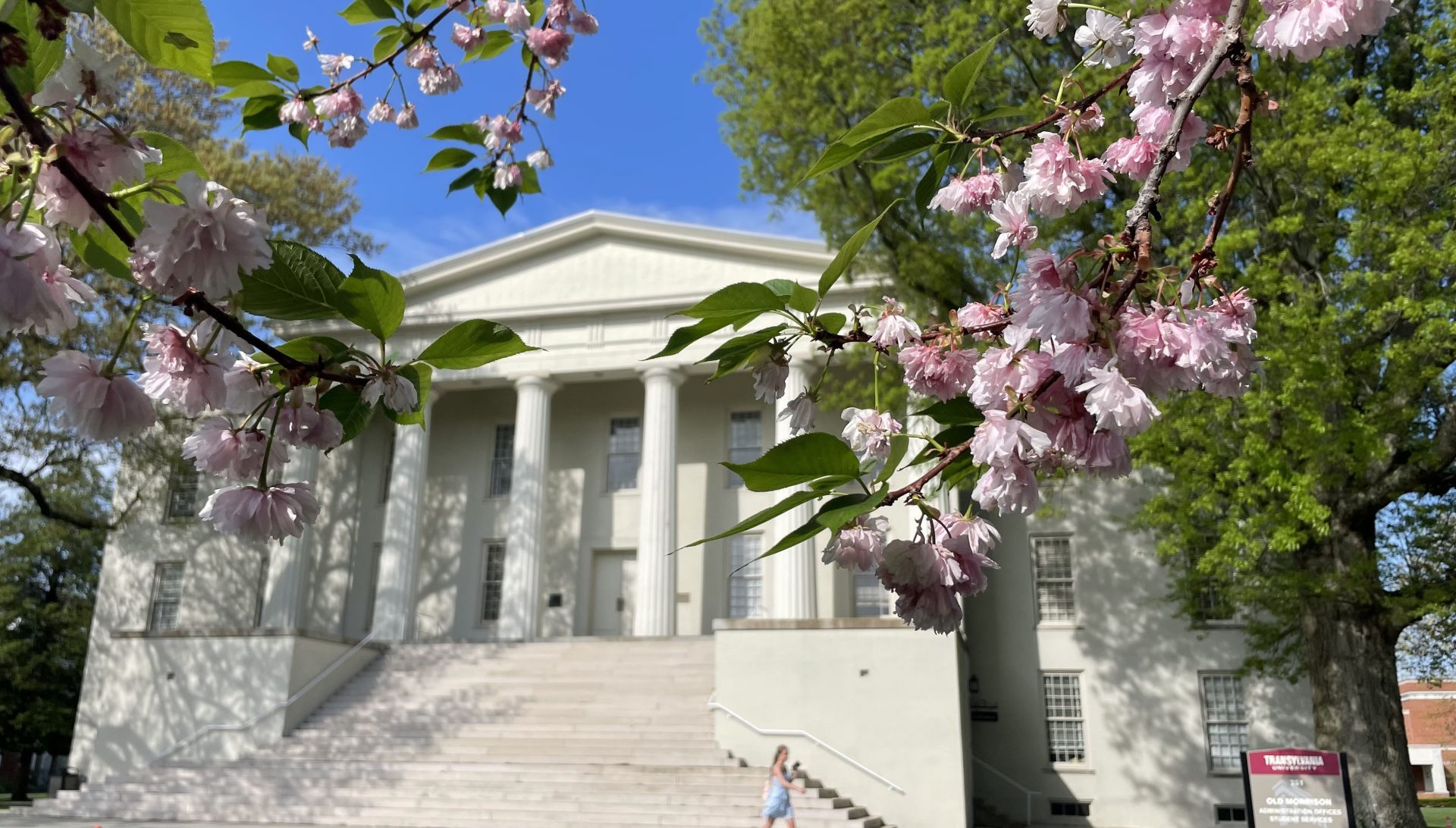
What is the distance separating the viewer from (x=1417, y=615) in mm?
14500

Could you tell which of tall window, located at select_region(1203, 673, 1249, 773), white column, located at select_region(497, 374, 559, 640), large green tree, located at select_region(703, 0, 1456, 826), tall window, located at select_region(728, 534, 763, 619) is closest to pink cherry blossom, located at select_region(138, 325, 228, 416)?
large green tree, located at select_region(703, 0, 1456, 826)

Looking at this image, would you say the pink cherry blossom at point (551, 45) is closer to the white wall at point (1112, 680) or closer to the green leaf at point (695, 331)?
the green leaf at point (695, 331)

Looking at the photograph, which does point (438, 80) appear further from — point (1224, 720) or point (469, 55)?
point (1224, 720)

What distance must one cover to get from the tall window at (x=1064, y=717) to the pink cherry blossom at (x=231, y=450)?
23.9m

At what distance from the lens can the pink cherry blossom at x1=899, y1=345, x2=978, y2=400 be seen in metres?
2.18

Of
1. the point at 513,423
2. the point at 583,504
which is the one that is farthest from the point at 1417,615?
the point at 513,423

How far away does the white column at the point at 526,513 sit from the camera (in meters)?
25.2

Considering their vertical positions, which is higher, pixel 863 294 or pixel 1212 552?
pixel 863 294

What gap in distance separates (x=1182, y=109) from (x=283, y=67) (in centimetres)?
215

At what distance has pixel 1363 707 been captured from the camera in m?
14.8

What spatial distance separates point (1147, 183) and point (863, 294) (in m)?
21.5

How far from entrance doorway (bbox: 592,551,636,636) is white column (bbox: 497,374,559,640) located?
1.66m

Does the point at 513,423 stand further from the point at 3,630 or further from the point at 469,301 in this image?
the point at 3,630

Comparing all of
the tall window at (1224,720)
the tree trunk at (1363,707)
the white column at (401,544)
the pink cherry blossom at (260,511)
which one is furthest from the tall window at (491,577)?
the pink cherry blossom at (260,511)
